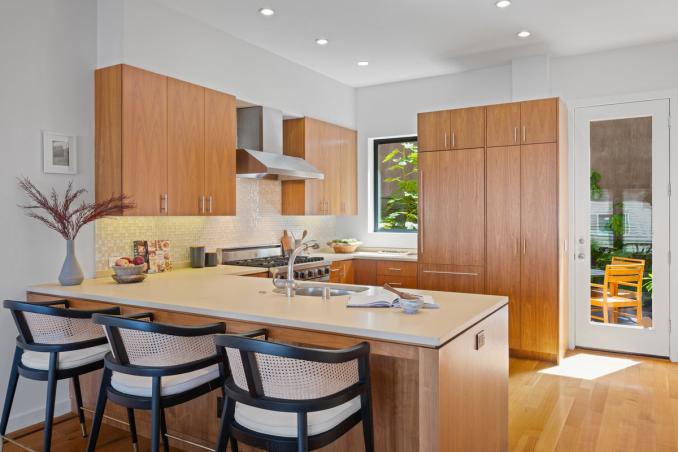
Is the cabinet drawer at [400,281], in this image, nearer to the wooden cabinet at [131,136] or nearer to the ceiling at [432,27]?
the ceiling at [432,27]

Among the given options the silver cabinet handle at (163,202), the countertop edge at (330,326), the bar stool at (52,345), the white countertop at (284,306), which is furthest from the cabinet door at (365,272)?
the bar stool at (52,345)

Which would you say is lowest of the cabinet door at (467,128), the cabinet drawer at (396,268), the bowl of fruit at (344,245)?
the cabinet drawer at (396,268)

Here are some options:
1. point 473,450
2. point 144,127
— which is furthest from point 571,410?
point 144,127

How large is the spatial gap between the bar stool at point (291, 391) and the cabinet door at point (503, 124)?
331 cm

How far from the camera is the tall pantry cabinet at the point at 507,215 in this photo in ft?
14.6

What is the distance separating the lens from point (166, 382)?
7.04ft

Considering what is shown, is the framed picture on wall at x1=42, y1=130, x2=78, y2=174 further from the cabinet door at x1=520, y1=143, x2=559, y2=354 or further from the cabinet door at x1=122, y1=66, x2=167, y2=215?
the cabinet door at x1=520, y1=143, x2=559, y2=354

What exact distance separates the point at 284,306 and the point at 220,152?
213 centimetres

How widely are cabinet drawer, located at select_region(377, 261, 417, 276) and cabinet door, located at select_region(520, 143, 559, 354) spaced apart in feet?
3.60

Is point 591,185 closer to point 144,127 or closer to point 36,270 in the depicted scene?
point 144,127

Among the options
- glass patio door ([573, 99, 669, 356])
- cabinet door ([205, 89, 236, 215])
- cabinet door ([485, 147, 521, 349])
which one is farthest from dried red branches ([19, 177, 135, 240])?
glass patio door ([573, 99, 669, 356])

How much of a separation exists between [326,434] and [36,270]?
2409 mm

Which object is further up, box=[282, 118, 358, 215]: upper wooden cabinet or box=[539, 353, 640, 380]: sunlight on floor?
box=[282, 118, 358, 215]: upper wooden cabinet

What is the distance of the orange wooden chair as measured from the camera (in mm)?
4691
